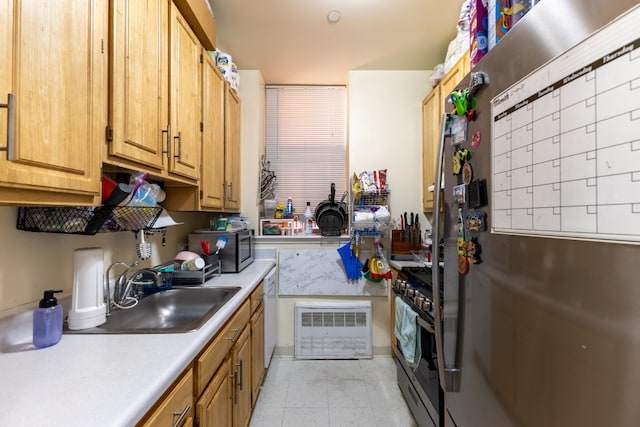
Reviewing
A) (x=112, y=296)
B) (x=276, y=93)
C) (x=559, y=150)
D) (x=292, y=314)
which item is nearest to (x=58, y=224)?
(x=112, y=296)

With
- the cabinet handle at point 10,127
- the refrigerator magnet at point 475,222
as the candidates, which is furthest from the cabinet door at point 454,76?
the cabinet handle at point 10,127

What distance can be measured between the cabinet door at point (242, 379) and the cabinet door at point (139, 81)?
0.99 metres

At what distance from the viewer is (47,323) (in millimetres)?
902

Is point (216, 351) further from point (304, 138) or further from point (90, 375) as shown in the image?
point (304, 138)

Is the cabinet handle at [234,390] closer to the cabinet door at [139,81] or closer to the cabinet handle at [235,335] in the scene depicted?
the cabinet handle at [235,335]

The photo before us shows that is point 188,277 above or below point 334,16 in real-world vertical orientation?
below

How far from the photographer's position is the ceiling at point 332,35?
1.92m

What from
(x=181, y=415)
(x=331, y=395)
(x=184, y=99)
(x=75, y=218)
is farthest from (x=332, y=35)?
(x=331, y=395)

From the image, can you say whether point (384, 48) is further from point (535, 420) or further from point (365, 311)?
point (535, 420)

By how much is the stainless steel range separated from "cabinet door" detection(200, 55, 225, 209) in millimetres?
1419

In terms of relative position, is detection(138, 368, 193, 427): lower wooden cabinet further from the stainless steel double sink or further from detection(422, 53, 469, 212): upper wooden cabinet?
detection(422, 53, 469, 212): upper wooden cabinet

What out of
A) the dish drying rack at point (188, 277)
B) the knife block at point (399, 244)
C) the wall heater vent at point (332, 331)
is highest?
the knife block at point (399, 244)

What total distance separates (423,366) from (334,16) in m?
2.29

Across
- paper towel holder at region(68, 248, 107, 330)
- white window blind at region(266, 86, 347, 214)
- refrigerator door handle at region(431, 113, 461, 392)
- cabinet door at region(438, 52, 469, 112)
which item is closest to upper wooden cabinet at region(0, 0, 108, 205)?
paper towel holder at region(68, 248, 107, 330)
